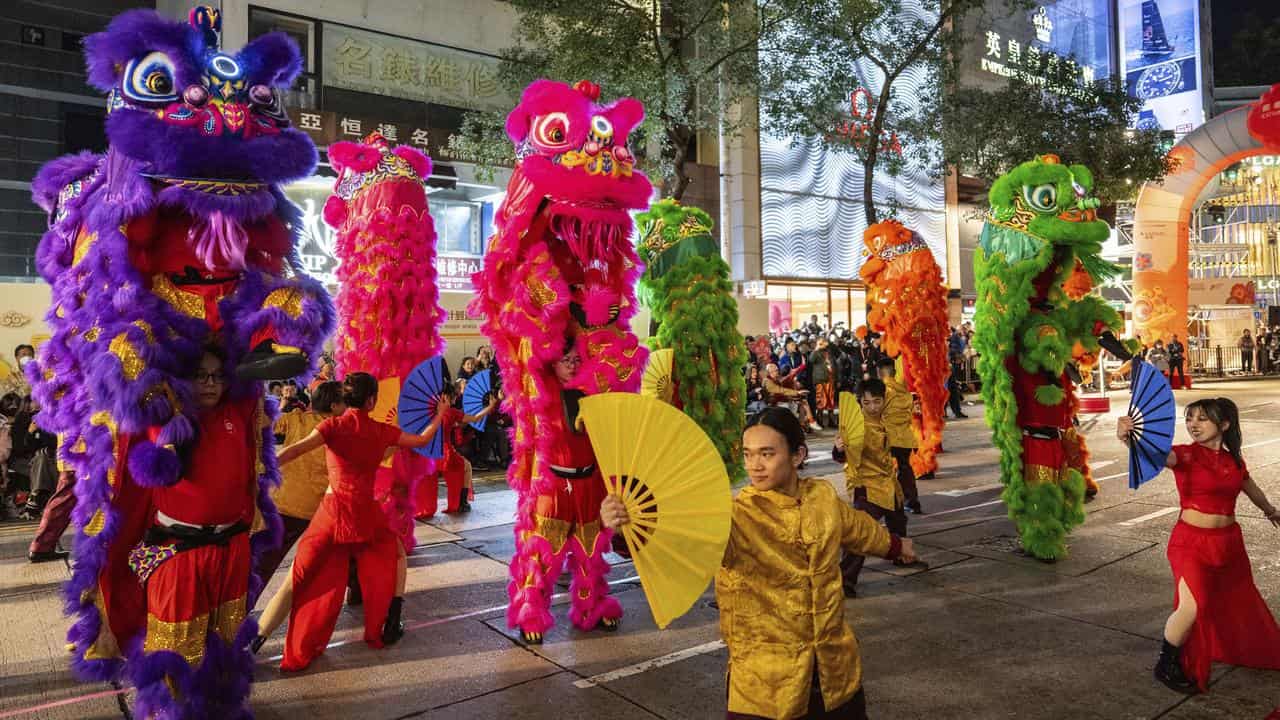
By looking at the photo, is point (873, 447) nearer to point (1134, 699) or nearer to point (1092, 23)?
point (1134, 699)

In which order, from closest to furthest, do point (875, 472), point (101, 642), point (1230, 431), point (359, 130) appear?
1. point (101, 642)
2. point (1230, 431)
3. point (875, 472)
4. point (359, 130)

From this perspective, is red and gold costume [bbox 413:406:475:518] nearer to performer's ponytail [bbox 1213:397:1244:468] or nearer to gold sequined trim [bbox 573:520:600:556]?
gold sequined trim [bbox 573:520:600:556]

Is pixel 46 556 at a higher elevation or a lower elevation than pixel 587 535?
lower

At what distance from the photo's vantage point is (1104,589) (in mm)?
4867

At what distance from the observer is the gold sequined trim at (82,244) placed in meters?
3.02

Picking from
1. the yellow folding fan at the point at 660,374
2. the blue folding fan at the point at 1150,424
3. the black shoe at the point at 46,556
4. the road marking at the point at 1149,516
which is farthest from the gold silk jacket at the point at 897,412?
the black shoe at the point at 46,556

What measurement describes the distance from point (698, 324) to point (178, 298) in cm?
401

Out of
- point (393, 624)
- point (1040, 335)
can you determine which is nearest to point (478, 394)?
Result: point (393, 624)

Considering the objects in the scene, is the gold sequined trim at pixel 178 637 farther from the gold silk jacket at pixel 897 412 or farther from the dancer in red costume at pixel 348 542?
the gold silk jacket at pixel 897 412

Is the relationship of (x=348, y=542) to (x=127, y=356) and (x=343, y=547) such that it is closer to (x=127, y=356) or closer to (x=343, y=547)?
(x=343, y=547)

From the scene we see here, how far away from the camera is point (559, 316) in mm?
4215

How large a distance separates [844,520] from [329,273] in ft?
41.5

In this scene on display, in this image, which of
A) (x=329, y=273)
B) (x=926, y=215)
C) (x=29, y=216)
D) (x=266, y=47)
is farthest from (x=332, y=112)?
(x=926, y=215)

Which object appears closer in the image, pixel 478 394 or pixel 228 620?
pixel 228 620
